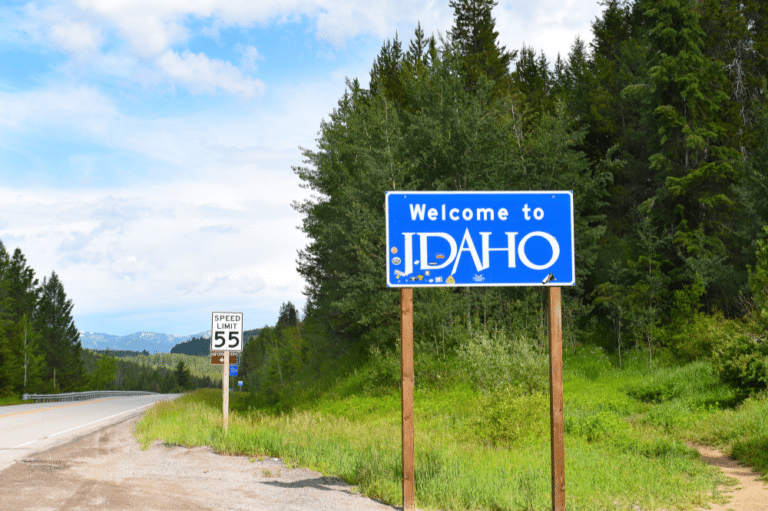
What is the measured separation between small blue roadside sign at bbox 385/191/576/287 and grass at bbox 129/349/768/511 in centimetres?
294

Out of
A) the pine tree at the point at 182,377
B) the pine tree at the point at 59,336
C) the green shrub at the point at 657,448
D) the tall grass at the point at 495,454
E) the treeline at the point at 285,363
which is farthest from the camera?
the pine tree at the point at 182,377

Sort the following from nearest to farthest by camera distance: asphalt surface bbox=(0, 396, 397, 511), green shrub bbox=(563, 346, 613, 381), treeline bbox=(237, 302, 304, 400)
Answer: asphalt surface bbox=(0, 396, 397, 511) → green shrub bbox=(563, 346, 613, 381) → treeline bbox=(237, 302, 304, 400)

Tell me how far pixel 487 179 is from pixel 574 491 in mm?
20518

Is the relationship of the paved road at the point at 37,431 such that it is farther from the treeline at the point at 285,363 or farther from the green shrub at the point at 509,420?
the treeline at the point at 285,363

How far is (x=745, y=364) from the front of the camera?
1507 centimetres

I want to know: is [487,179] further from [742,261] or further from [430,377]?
[742,261]

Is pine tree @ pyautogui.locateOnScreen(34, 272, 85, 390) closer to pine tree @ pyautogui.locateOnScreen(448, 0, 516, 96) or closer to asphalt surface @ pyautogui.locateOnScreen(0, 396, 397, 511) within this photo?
pine tree @ pyautogui.locateOnScreen(448, 0, 516, 96)

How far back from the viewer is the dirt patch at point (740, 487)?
7.90 meters

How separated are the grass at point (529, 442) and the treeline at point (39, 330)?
173ft

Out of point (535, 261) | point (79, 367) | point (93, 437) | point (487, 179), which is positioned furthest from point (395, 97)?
point (79, 367)

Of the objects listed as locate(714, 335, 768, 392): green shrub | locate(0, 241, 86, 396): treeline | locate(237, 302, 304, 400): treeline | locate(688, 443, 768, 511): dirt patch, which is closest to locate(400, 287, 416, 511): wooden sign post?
locate(688, 443, 768, 511): dirt patch

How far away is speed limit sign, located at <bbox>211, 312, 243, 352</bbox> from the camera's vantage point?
13.8 meters

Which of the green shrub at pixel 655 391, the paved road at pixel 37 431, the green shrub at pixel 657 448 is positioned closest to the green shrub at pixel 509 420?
the green shrub at pixel 657 448

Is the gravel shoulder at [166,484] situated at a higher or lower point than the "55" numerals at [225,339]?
lower
